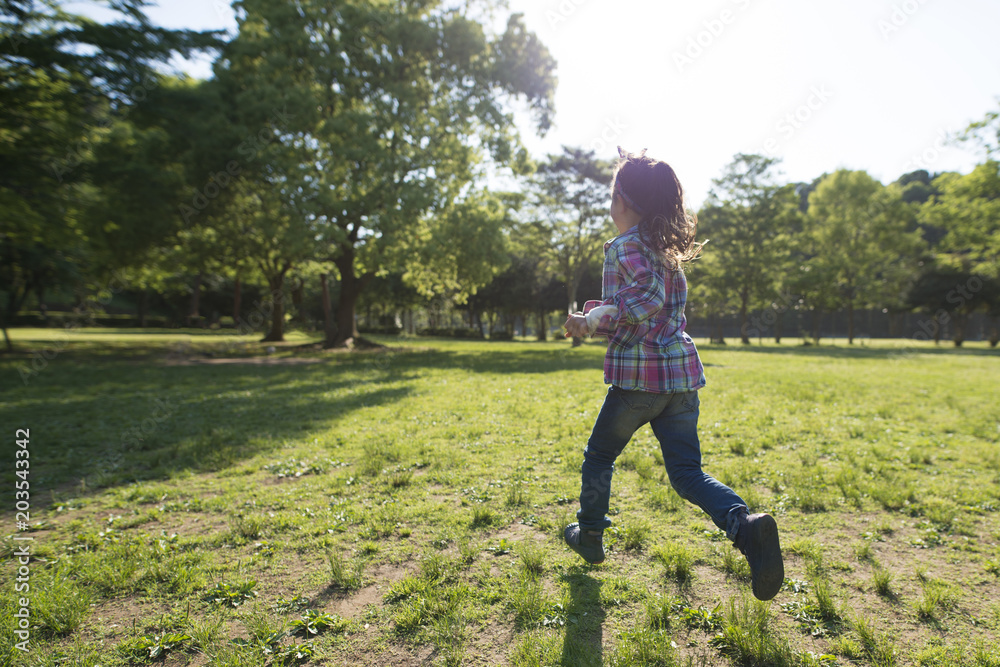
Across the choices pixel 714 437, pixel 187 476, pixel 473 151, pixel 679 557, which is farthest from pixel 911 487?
pixel 473 151

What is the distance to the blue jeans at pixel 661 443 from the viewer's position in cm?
246

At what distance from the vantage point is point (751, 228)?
1484 inches

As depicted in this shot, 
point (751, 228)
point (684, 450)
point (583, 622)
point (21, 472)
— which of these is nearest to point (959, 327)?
point (751, 228)

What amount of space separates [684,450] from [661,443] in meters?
0.12

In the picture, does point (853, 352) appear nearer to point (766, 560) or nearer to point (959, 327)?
point (959, 327)

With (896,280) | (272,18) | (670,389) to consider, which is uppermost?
(272,18)

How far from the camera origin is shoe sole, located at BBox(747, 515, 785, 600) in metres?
2.12

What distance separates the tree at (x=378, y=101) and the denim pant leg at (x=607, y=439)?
15655 mm

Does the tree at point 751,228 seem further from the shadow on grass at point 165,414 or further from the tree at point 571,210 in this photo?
the shadow on grass at point 165,414

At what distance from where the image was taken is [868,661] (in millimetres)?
2107

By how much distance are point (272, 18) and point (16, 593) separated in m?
19.8

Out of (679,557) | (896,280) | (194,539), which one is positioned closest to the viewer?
(679,557)

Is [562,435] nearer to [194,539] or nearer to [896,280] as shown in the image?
[194,539]

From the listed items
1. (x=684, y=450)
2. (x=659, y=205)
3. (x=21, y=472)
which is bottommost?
(x=21, y=472)
